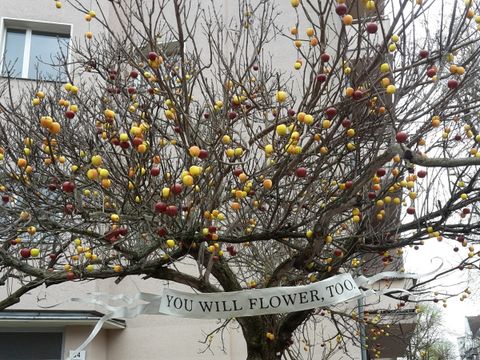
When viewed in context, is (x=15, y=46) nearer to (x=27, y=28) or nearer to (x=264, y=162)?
(x=27, y=28)

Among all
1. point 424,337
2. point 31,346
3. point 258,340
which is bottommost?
point 258,340

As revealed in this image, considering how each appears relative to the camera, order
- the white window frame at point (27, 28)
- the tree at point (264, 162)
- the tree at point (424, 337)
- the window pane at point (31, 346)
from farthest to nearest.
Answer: the tree at point (424, 337) < the white window frame at point (27, 28) < the window pane at point (31, 346) < the tree at point (264, 162)

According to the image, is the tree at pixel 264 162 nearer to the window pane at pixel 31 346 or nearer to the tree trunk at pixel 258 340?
the tree trunk at pixel 258 340

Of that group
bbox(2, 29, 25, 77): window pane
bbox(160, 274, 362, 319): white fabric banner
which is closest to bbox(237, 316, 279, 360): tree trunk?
bbox(160, 274, 362, 319): white fabric banner

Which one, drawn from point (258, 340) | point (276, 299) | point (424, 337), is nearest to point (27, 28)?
point (258, 340)

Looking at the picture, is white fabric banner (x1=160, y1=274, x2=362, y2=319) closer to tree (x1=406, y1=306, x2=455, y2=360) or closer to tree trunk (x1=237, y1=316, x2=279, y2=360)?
tree trunk (x1=237, y1=316, x2=279, y2=360)

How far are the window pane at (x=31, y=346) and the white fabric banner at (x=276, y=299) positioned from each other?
665 cm

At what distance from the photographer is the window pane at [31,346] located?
33.2 ft

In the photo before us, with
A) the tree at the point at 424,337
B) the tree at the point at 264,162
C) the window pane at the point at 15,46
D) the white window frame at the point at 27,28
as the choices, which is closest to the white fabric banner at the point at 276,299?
the tree at the point at 264,162

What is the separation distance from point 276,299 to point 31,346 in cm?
732

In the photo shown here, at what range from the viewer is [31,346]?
1023cm

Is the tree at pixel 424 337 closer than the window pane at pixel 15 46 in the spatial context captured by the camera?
No

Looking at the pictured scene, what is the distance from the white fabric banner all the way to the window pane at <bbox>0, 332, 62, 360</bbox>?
6654 mm

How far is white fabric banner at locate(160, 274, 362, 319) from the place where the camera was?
14.8 ft
